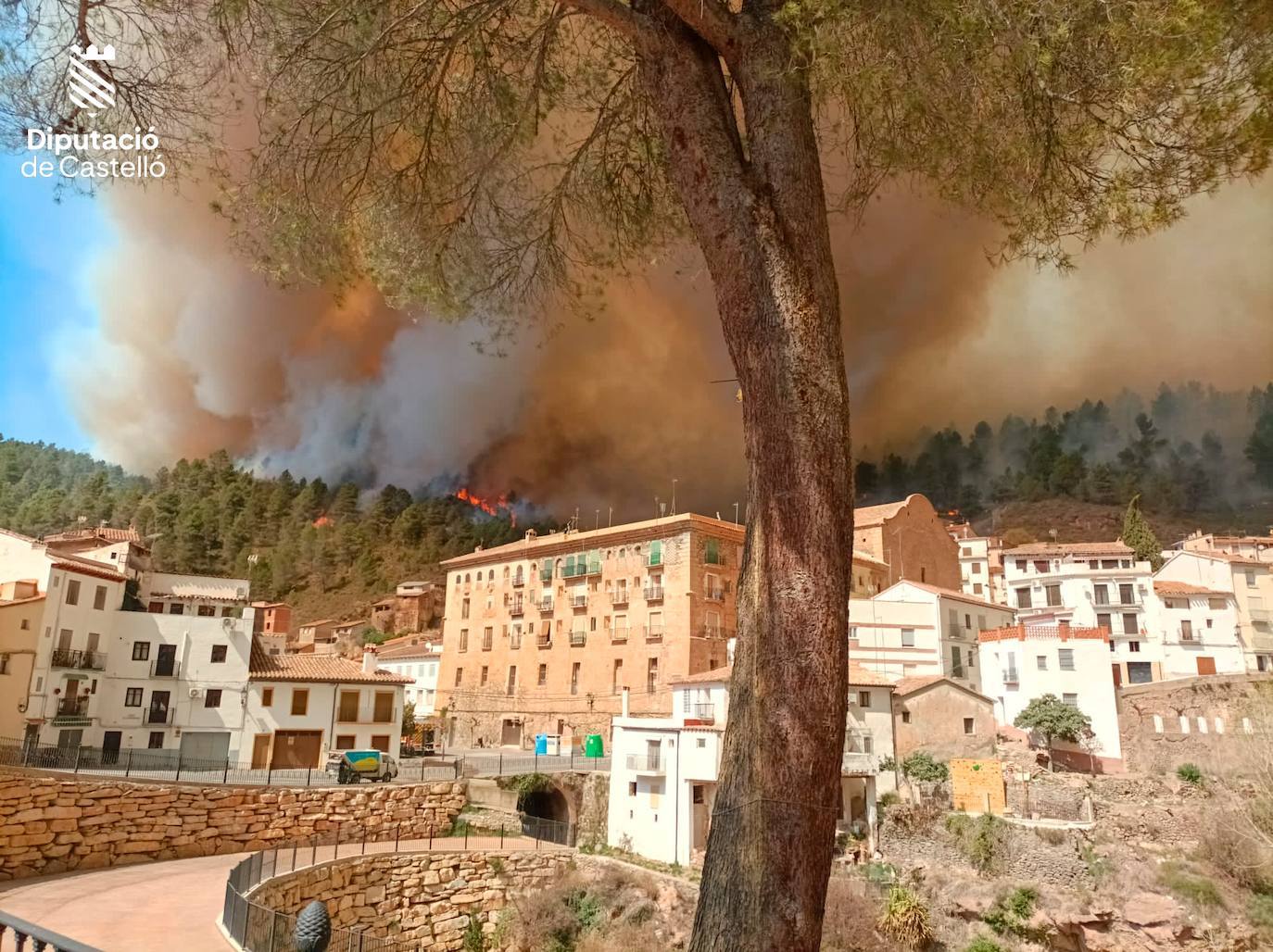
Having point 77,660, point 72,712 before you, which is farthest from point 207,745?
point 77,660

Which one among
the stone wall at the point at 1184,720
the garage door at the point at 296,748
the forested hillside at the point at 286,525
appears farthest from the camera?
the forested hillside at the point at 286,525

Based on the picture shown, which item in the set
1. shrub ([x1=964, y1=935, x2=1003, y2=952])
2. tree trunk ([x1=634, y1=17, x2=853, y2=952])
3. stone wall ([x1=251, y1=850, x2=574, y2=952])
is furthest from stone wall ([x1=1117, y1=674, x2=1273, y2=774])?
tree trunk ([x1=634, y1=17, x2=853, y2=952])

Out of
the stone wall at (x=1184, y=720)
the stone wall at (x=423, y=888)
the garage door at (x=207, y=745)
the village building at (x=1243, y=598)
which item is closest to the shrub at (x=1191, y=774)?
the stone wall at (x=1184, y=720)

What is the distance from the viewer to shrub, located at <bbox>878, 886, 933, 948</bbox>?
18.9 m

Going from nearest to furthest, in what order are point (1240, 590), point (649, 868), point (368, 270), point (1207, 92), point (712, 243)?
point (712, 243)
point (1207, 92)
point (368, 270)
point (649, 868)
point (1240, 590)

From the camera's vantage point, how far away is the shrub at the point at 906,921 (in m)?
18.9

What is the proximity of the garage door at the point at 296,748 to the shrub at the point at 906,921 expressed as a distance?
17331mm

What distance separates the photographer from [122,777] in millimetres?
17719

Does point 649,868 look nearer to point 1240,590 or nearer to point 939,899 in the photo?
point 939,899

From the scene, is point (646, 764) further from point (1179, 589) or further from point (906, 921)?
point (1179, 589)

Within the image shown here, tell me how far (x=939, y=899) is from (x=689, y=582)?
18261 mm

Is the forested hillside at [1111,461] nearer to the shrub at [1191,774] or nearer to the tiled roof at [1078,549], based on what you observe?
the tiled roof at [1078,549]

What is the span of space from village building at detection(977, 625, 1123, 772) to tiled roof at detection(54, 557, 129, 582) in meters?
29.4

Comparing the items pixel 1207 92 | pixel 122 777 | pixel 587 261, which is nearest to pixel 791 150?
pixel 1207 92
